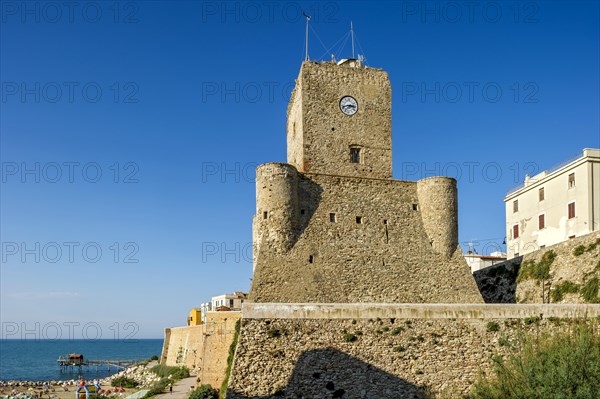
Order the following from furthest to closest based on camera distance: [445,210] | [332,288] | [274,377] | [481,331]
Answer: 1. [445,210]
2. [332,288]
3. [481,331]
4. [274,377]

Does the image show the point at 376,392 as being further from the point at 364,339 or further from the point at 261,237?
the point at 261,237

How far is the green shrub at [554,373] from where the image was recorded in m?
13.9

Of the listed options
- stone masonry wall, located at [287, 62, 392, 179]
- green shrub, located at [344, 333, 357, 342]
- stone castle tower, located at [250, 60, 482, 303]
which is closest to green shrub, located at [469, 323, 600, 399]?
green shrub, located at [344, 333, 357, 342]

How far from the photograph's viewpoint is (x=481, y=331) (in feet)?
66.2

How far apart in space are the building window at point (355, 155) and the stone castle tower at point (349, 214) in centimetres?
5

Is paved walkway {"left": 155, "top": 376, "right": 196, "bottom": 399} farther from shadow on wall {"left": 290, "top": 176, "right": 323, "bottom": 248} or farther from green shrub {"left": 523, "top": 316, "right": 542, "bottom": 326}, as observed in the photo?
green shrub {"left": 523, "top": 316, "right": 542, "bottom": 326}

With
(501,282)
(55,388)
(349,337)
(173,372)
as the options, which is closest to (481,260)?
(501,282)

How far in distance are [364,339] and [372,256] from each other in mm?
5922

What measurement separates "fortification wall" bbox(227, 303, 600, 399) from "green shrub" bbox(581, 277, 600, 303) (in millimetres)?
2978

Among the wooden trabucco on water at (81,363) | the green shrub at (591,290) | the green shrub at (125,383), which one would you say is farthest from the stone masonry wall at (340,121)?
the wooden trabucco on water at (81,363)

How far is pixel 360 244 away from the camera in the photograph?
25094 mm

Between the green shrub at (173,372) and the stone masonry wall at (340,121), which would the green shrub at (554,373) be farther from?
the green shrub at (173,372)

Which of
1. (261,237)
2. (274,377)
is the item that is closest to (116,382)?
(261,237)

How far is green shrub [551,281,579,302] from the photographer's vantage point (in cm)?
2472
